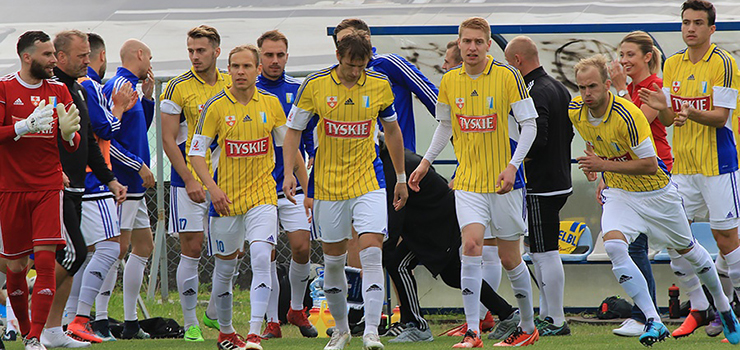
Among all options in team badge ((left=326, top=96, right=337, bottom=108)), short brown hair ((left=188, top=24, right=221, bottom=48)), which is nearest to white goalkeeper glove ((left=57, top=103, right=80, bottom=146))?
short brown hair ((left=188, top=24, right=221, bottom=48))

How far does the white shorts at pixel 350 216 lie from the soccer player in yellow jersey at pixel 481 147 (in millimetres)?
385

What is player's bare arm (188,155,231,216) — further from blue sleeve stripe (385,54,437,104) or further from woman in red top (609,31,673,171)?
woman in red top (609,31,673,171)

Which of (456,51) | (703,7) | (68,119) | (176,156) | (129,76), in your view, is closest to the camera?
(68,119)

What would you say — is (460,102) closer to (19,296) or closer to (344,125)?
(344,125)

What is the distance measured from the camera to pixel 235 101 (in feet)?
23.0

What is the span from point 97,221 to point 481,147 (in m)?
3.00

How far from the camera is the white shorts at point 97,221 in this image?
785 centimetres

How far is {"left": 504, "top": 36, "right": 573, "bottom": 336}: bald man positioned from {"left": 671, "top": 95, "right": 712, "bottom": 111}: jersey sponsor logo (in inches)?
31.1

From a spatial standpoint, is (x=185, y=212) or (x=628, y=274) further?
(x=185, y=212)

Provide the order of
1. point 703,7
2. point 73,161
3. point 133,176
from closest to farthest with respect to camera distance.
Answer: point 73,161
point 703,7
point 133,176

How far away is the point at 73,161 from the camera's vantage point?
7273mm

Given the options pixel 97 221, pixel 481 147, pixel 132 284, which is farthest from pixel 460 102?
pixel 132 284

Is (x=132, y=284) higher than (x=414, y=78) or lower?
lower

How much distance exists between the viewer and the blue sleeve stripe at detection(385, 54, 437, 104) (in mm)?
7824
